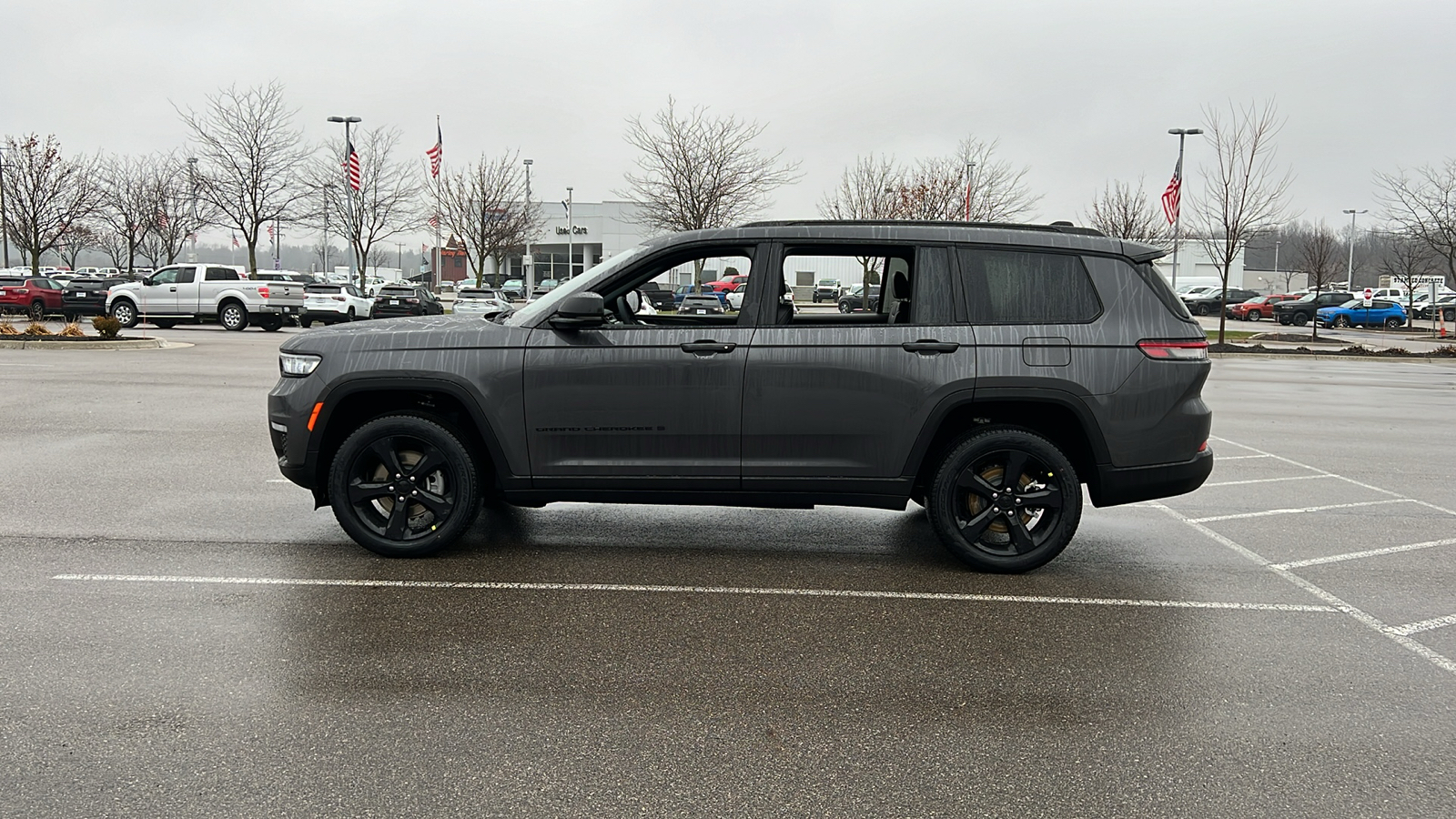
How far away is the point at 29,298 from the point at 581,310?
36.8 meters

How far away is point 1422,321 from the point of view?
2288 inches

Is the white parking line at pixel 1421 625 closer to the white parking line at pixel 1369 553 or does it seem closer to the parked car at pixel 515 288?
the white parking line at pixel 1369 553

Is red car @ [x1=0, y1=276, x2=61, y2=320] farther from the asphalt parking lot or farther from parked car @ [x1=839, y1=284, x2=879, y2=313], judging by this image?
parked car @ [x1=839, y1=284, x2=879, y2=313]

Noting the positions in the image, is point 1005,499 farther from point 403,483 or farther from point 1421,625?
point 403,483

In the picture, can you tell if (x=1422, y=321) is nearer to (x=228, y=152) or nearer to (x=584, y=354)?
(x=228, y=152)

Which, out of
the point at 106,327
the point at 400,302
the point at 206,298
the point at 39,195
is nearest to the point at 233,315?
the point at 206,298

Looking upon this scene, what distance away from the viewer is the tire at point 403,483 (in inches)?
223

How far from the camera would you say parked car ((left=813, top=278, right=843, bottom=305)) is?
6496 millimetres

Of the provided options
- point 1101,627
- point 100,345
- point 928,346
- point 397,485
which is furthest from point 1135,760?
point 100,345

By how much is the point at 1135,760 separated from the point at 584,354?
10.8 ft

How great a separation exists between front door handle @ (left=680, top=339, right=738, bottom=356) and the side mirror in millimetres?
476

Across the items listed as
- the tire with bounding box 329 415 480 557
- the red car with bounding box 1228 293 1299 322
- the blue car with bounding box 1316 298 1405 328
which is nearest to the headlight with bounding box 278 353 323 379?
the tire with bounding box 329 415 480 557

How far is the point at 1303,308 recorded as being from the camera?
1903 inches

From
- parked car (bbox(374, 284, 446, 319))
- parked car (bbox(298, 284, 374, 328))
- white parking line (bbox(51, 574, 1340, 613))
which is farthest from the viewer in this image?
parked car (bbox(298, 284, 374, 328))
